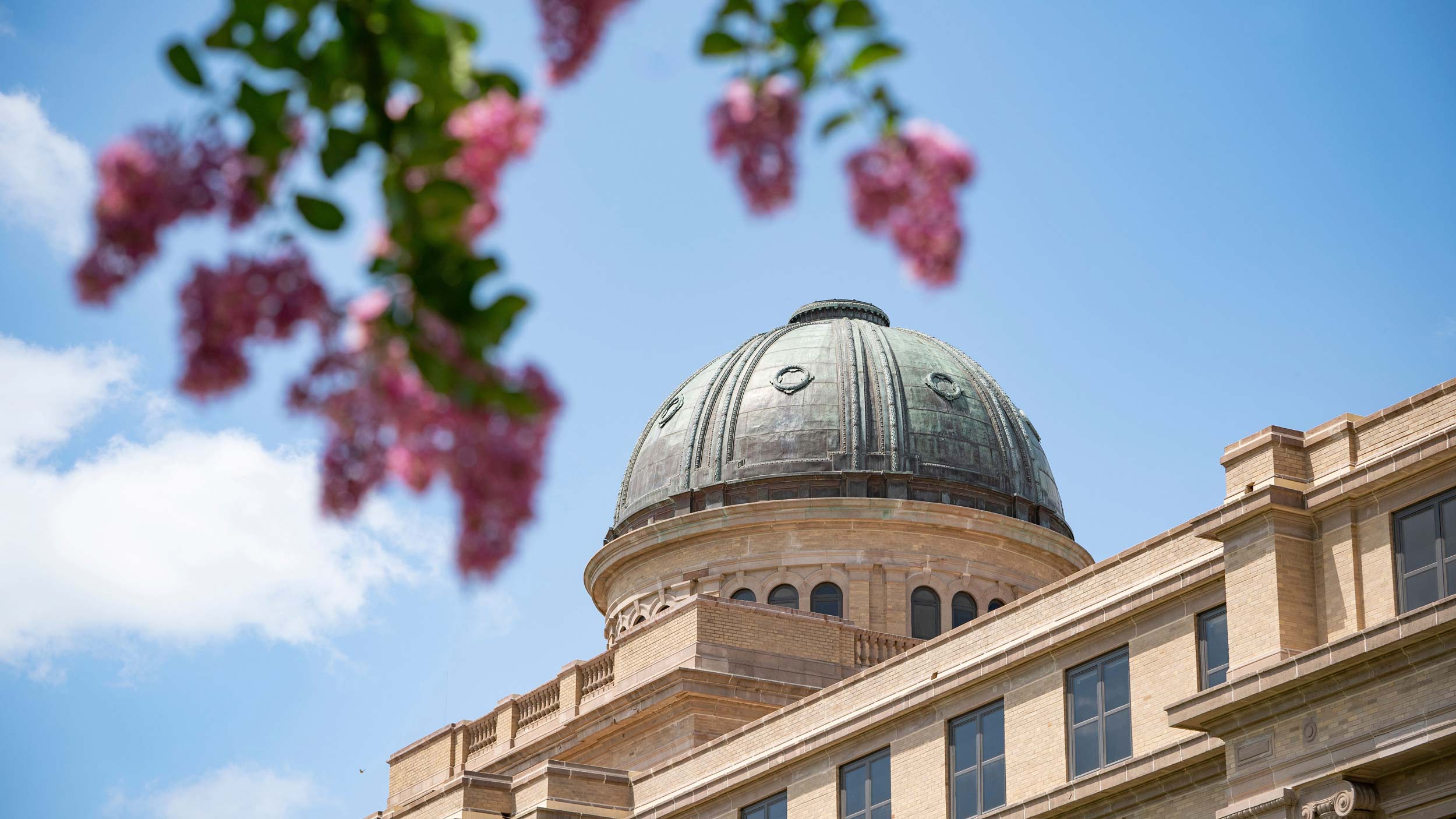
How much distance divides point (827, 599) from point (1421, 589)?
32126 millimetres

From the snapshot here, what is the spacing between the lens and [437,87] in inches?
225

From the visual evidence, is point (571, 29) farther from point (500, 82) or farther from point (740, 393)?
point (740, 393)

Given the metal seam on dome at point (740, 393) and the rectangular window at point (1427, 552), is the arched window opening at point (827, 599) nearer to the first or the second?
the metal seam on dome at point (740, 393)

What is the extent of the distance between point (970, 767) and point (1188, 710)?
6095mm

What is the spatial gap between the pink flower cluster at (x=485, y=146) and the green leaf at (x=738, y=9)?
810 millimetres

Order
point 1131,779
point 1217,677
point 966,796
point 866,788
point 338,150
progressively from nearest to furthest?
point 338,150
point 1217,677
point 1131,779
point 966,796
point 866,788

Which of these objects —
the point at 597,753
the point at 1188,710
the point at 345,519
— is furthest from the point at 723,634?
the point at 345,519

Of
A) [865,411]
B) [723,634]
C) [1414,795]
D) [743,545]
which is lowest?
[1414,795]

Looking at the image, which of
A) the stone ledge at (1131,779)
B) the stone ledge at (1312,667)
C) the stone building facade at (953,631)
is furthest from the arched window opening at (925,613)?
the stone ledge at (1312,667)

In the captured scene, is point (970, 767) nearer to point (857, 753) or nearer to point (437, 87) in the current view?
point (857, 753)

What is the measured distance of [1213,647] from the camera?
2953 centimetres

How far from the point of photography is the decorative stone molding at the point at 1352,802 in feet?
83.1

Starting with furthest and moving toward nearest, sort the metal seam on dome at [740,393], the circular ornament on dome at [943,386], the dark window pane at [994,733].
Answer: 1. the circular ornament on dome at [943,386]
2. the metal seam on dome at [740,393]
3. the dark window pane at [994,733]

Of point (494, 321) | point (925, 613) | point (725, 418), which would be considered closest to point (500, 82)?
point (494, 321)
